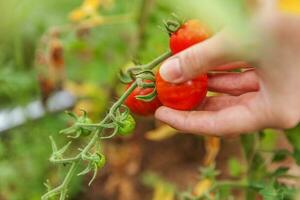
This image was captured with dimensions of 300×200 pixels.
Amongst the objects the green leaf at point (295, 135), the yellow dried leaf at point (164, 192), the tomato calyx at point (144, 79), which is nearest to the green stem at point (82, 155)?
the tomato calyx at point (144, 79)

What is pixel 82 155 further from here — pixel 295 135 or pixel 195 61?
pixel 295 135

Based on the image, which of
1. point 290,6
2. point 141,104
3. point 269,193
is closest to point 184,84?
point 141,104

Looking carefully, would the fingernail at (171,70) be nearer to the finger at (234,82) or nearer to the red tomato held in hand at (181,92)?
the red tomato held in hand at (181,92)

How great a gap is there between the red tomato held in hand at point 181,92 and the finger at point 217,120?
0.06 feet

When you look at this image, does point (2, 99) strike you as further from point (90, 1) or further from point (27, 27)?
point (90, 1)

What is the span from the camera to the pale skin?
0.64 meters

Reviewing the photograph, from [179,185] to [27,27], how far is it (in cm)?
82

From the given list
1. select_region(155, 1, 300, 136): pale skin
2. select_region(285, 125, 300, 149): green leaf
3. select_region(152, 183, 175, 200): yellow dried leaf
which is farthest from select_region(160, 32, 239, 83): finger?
select_region(152, 183, 175, 200): yellow dried leaf

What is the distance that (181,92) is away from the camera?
0.87 meters

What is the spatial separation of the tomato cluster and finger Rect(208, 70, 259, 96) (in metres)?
0.09

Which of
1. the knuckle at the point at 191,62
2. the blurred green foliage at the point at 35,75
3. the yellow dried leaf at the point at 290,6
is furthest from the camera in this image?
the blurred green foliage at the point at 35,75

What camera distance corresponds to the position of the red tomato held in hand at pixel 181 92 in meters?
0.86

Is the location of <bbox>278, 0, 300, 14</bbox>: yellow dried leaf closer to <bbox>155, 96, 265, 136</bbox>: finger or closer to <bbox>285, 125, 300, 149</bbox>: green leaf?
<bbox>155, 96, 265, 136</bbox>: finger

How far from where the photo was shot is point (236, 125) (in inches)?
34.0
